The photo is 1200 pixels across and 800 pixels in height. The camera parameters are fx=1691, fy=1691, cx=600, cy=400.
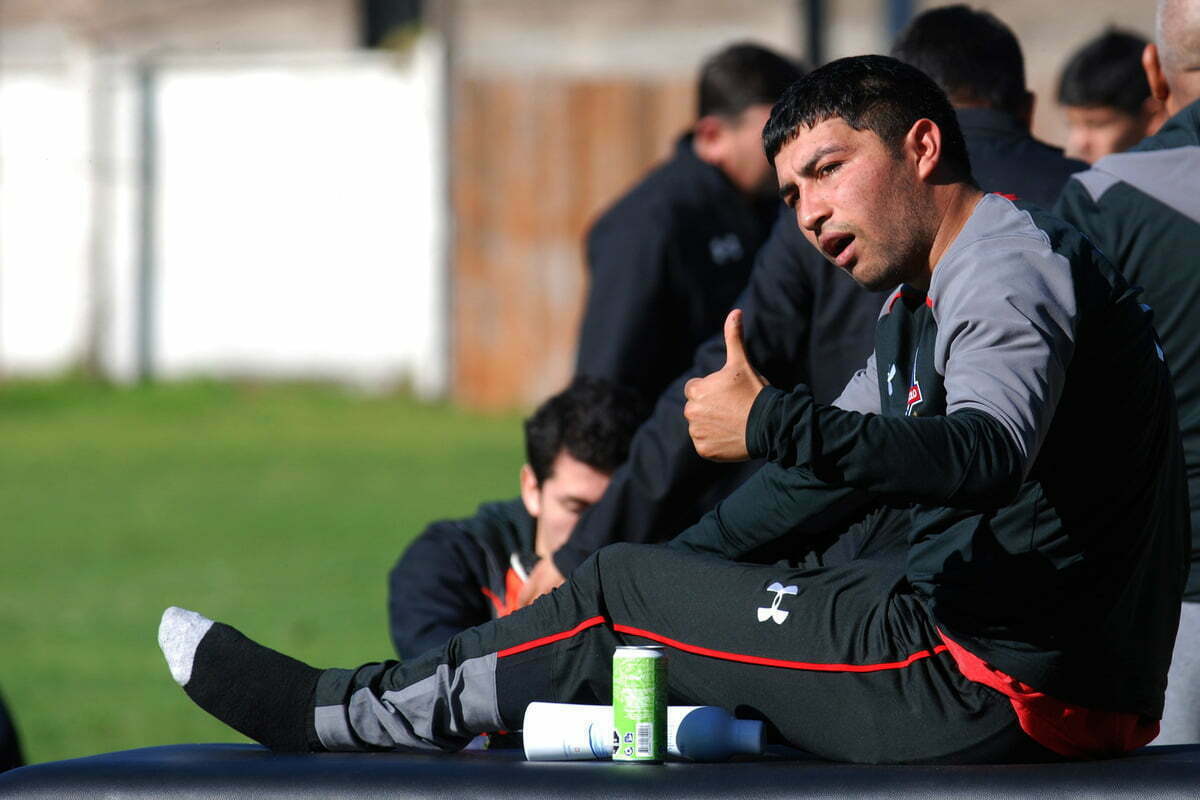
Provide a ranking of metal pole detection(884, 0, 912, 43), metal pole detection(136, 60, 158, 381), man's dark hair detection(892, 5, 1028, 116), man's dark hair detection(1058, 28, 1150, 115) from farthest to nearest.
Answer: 1. metal pole detection(136, 60, 158, 381)
2. metal pole detection(884, 0, 912, 43)
3. man's dark hair detection(1058, 28, 1150, 115)
4. man's dark hair detection(892, 5, 1028, 116)

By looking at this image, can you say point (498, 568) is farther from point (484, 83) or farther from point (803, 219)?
point (484, 83)

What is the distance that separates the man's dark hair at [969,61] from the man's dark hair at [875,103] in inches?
45.5

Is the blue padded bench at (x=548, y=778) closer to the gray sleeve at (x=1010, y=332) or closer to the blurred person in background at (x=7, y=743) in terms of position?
the gray sleeve at (x=1010, y=332)

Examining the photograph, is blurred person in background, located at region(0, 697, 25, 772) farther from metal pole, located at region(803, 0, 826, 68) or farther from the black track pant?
metal pole, located at region(803, 0, 826, 68)

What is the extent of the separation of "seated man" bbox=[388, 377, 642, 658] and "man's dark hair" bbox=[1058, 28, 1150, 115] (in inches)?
67.7

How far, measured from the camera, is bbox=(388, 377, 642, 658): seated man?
4.12 meters

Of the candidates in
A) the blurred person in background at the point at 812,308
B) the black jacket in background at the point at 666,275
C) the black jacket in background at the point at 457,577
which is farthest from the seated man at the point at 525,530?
the black jacket in background at the point at 666,275

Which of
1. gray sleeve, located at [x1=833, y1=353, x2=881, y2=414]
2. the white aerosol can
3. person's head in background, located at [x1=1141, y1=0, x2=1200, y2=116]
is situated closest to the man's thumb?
gray sleeve, located at [x1=833, y1=353, x2=881, y2=414]

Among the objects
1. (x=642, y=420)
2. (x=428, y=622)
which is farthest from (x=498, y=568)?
(x=642, y=420)

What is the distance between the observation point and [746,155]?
5098 mm

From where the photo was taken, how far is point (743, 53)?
5.05m

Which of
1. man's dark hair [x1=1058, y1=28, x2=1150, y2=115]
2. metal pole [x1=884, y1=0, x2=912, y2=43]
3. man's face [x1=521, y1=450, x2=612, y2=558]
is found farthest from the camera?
metal pole [x1=884, y1=0, x2=912, y2=43]

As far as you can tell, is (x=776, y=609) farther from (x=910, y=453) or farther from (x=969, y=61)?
(x=969, y=61)

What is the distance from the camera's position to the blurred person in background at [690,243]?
5.02 metres
